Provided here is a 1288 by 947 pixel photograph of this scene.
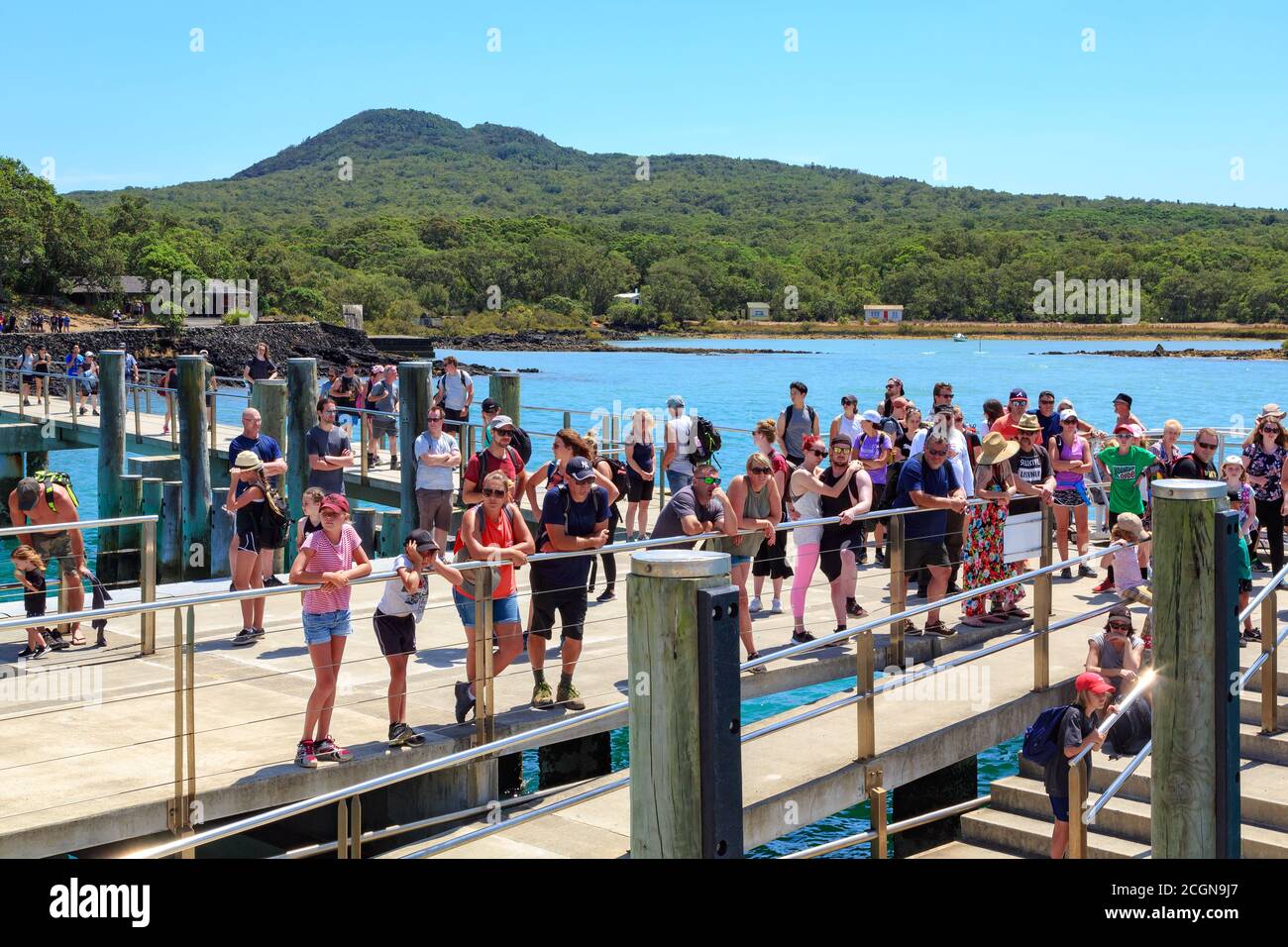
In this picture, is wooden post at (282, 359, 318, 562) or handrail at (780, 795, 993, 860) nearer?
handrail at (780, 795, 993, 860)

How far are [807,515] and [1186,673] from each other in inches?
201

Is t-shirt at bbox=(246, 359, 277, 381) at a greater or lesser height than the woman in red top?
greater

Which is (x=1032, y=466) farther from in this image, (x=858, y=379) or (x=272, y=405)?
(x=858, y=379)

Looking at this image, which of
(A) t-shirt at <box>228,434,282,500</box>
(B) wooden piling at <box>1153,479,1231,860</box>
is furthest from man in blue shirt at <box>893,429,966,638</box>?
(A) t-shirt at <box>228,434,282,500</box>

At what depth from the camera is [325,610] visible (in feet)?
26.0

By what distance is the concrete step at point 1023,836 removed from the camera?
8195 mm

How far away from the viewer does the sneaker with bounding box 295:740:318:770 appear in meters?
7.68

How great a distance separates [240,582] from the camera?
11.5m

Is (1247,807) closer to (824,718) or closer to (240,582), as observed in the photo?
(824,718)

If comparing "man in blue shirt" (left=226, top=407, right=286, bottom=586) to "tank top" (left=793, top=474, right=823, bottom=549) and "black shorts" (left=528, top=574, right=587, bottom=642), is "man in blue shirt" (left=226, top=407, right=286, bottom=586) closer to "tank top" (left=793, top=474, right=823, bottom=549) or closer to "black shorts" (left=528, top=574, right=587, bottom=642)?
"black shorts" (left=528, top=574, right=587, bottom=642)

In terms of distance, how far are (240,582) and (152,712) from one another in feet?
10.5

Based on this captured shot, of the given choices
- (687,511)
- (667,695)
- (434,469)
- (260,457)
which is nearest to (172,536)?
(434,469)

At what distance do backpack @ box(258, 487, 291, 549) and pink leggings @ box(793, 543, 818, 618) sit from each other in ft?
13.4
